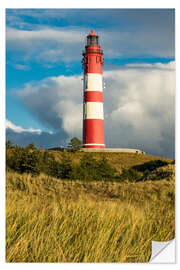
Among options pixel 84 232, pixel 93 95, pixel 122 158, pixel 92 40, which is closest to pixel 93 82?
pixel 93 95

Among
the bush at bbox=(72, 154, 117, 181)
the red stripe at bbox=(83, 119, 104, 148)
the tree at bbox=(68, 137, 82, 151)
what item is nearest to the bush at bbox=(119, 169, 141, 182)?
the bush at bbox=(72, 154, 117, 181)

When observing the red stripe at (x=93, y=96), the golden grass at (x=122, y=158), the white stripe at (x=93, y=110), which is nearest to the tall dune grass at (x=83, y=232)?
the golden grass at (x=122, y=158)

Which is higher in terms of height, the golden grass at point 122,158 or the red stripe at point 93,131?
the red stripe at point 93,131

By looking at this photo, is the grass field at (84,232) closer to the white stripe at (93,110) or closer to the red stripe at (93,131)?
the red stripe at (93,131)

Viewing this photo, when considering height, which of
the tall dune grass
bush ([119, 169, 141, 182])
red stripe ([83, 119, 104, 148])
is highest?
red stripe ([83, 119, 104, 148])

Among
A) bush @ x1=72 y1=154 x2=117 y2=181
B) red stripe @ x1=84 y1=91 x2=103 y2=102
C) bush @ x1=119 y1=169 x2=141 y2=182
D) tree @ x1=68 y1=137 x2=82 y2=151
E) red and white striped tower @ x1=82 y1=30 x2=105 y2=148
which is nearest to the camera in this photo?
bush @ x1=72 y1=154 x2=117 y2=181

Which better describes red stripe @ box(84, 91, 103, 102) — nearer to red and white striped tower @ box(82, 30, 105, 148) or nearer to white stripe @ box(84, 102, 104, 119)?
red and white striped tower @ box(82, 30, 105, 148)

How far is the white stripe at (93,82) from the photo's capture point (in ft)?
61.9

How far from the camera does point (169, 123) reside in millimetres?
5496

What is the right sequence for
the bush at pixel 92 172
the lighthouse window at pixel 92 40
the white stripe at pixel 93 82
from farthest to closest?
1. the white stripe at pixel 93 82
2. the lighthouse window at pixel 92 40
3. the bush at pixel 92 172

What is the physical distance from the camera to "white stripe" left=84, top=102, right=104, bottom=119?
18.5 metres
